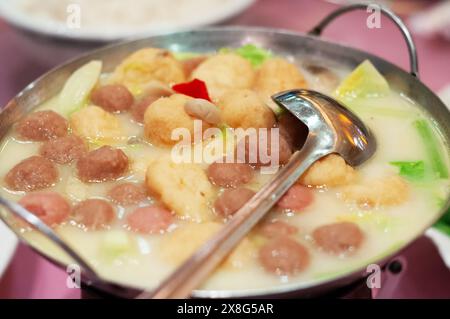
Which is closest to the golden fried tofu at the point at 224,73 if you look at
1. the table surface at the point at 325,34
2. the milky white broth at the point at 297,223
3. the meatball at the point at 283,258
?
the milky white broth at the point at 297,223

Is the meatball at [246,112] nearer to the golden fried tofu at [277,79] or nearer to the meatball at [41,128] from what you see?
the golden fried tofu at [277,79]

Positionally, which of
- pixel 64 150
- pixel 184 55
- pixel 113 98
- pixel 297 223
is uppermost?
pixel 184 55

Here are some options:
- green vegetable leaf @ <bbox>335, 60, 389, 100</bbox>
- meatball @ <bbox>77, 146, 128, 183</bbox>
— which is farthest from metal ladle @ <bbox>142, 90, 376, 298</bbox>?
meatball @ <bbox>77, 146, 128, 183</bbox>

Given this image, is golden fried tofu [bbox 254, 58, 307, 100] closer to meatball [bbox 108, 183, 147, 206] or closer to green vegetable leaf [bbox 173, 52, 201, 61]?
green vegetable leaf [bbox 173, 52, 201, 61]

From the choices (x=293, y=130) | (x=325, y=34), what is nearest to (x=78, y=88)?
(x=293, y=130)

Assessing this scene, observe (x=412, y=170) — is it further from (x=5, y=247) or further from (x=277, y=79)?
(x=5, y=247)
